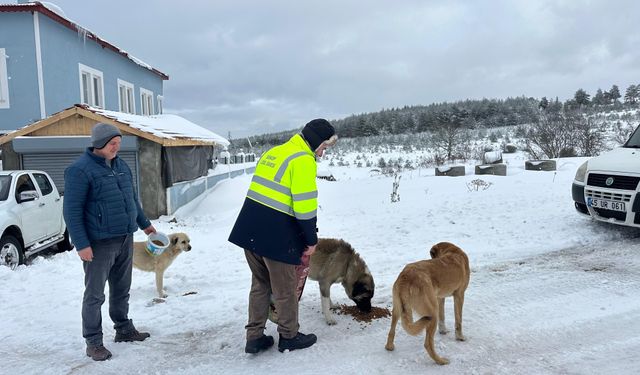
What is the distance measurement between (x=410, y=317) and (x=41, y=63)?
1609 cm

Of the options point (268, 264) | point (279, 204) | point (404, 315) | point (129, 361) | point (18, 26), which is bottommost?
point (129, 361)

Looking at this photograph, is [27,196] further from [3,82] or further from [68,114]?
[3,82]

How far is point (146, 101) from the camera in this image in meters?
24.4

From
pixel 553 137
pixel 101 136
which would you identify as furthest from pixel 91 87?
pixel 553 137

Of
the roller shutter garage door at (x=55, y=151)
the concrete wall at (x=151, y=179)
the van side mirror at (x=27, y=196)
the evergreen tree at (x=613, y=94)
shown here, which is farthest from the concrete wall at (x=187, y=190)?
the evergreen tree at (x=613, y=94)

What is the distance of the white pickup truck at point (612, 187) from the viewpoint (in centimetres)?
695

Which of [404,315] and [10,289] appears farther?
[10,289]

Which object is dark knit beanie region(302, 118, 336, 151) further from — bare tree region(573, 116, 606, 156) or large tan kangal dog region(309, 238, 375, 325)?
bare tree region(573, 116, 606, 156)

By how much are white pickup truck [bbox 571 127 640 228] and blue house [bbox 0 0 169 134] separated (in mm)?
16160

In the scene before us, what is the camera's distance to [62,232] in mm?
8883

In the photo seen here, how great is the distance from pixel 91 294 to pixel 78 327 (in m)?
1.05

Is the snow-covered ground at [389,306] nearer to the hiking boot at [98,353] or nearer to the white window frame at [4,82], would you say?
the hiking boot at [98,353]

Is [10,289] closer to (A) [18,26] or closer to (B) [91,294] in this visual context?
(B) [91,294]

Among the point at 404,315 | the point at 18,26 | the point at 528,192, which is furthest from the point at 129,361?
the point at 18,26
